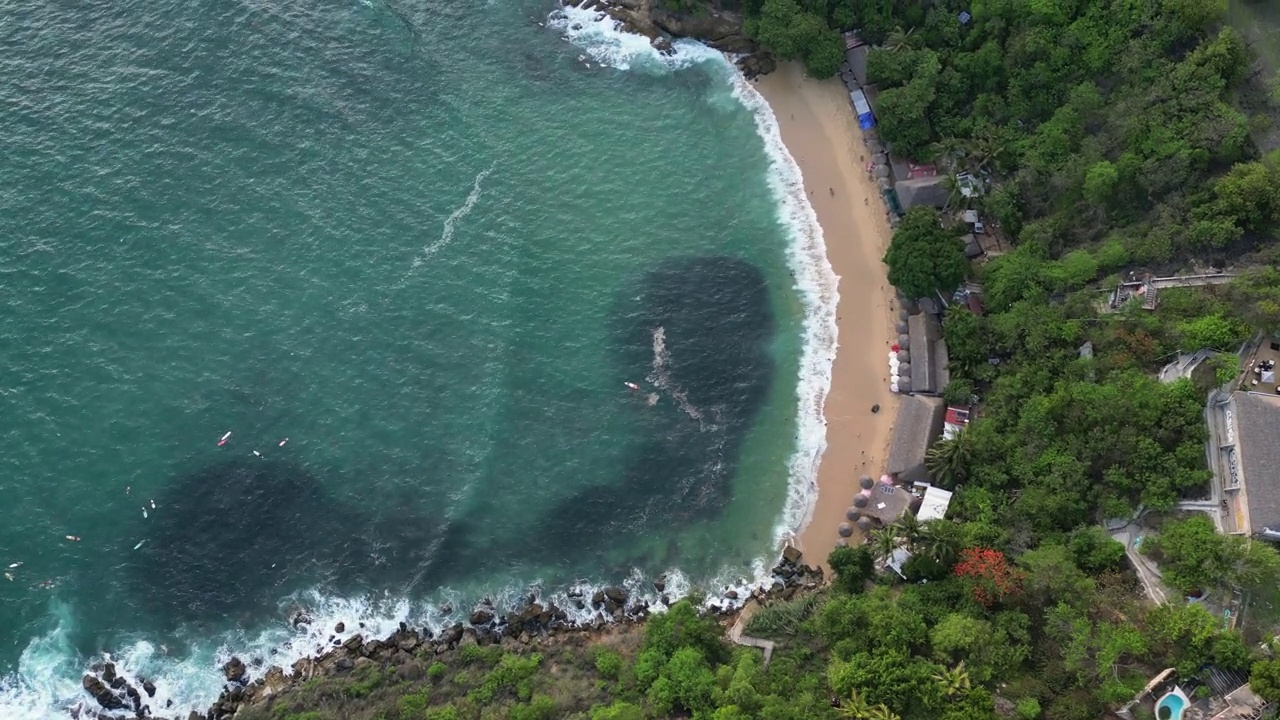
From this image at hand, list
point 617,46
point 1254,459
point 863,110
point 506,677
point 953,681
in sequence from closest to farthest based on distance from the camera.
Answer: point 953,681 → point 1254,459 → point 506,677 → point 863,110 → point 617,46

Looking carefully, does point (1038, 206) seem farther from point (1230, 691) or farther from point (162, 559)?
point (162, 559)

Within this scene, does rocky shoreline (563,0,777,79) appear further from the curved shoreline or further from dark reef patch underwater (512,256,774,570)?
dark reef patch underwater (512,256,774,570)

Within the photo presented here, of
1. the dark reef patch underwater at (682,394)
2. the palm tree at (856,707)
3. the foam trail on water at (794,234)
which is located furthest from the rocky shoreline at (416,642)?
the palm tree at (856,707)

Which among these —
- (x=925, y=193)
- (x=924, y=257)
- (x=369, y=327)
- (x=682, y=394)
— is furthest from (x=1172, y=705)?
(x=369, y=327)

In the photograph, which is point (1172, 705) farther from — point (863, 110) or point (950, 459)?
point (863, 110)

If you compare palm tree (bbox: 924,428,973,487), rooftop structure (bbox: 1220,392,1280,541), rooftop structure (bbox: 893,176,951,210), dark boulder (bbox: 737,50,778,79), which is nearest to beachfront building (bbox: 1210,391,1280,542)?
rooftop structure (bbox: 1220,392,1280,541)

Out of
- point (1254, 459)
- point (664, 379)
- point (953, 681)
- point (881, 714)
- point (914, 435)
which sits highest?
point (1254, 459)
